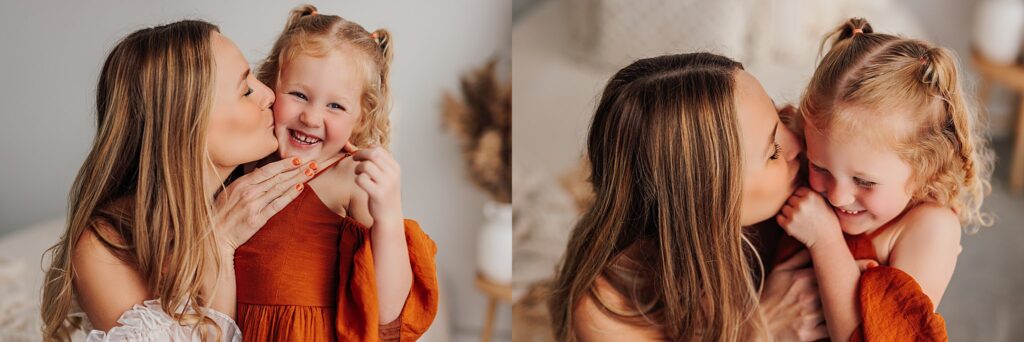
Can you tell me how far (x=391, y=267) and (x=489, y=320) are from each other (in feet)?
1.17

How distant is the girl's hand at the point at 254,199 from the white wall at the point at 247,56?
0.52 ft

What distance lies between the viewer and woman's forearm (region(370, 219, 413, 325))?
3.79 feet

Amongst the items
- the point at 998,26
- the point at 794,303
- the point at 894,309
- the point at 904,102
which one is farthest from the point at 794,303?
the point at 998,26

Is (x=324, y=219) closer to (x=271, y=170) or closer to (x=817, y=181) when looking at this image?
(x=271, y=170)

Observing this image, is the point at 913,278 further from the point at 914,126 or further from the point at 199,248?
the point at 199,248

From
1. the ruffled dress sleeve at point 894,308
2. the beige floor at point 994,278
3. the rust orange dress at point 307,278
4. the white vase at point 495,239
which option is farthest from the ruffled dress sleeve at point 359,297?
the beige floor at point 994,278

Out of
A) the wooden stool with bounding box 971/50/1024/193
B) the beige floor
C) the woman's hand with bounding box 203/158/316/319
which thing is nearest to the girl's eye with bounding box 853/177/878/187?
the beige floor

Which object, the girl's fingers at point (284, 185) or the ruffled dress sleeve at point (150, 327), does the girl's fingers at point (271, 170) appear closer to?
the girl's fingers at point (284, 185)

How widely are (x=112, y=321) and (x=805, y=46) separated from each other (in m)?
1.09

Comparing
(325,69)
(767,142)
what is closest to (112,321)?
(325,69)

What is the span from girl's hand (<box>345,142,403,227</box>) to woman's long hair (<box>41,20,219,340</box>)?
0.66 feet

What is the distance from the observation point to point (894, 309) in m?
1.15

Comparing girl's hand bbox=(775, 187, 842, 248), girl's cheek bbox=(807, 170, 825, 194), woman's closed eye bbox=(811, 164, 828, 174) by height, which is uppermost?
woman's closed eye bbox=(811, 164, 828, 174)

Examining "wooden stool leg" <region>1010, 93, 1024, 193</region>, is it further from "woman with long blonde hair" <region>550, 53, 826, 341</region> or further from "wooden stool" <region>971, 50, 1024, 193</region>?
"woman with long blonde hair" <region>550, 53, 826, 341</region>
